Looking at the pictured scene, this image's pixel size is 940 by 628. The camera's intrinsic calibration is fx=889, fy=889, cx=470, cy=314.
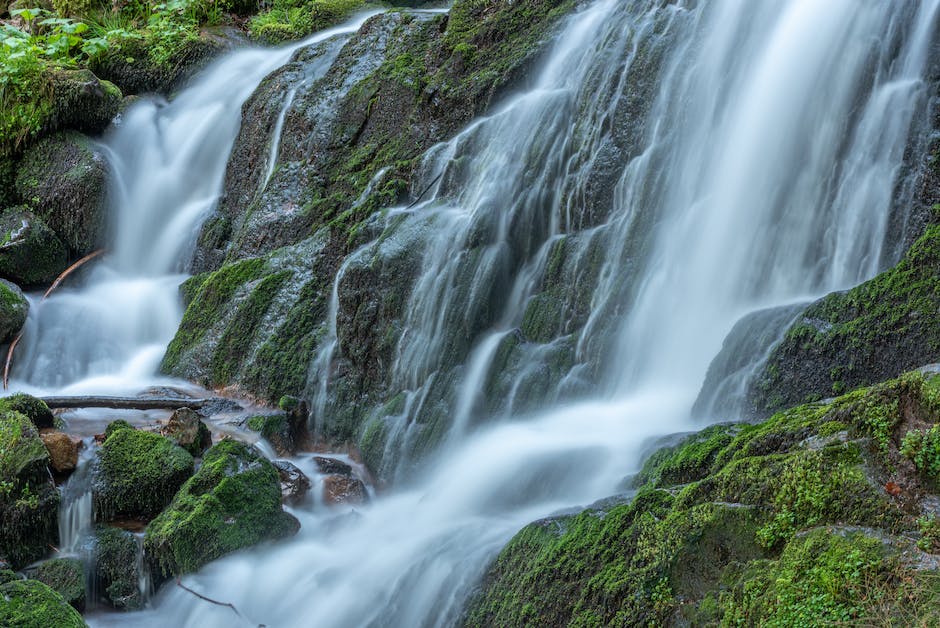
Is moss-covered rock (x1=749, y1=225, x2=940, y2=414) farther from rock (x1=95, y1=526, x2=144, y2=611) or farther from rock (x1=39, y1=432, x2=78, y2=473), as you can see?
rock (x1=39, y1=432, x2=78, y2=473)

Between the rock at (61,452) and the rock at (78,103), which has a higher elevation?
the rock at (78,103)

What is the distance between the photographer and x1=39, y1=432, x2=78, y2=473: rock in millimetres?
6012

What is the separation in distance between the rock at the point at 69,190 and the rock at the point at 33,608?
7.81m

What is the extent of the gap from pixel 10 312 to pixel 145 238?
234cm

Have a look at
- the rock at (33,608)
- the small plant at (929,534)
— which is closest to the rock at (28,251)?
the rock at (33,608)

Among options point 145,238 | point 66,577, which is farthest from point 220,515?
point 145,238

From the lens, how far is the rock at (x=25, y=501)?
549cm

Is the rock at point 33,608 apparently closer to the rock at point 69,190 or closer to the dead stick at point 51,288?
the dead stick at point 51,288

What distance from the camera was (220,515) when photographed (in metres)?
5.58

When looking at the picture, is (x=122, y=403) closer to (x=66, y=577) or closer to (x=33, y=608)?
(x=66, y=577)

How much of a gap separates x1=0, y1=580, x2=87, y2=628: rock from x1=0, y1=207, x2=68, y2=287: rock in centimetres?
736

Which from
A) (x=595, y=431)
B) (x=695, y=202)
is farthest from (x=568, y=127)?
(x=595, y=431)

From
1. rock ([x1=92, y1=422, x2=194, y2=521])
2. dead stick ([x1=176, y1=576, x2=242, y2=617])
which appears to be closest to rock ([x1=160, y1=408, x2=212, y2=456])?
rock ([x1=92, y1=422, x2=194, y2=521])

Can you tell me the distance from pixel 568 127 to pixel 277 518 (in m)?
4.12
